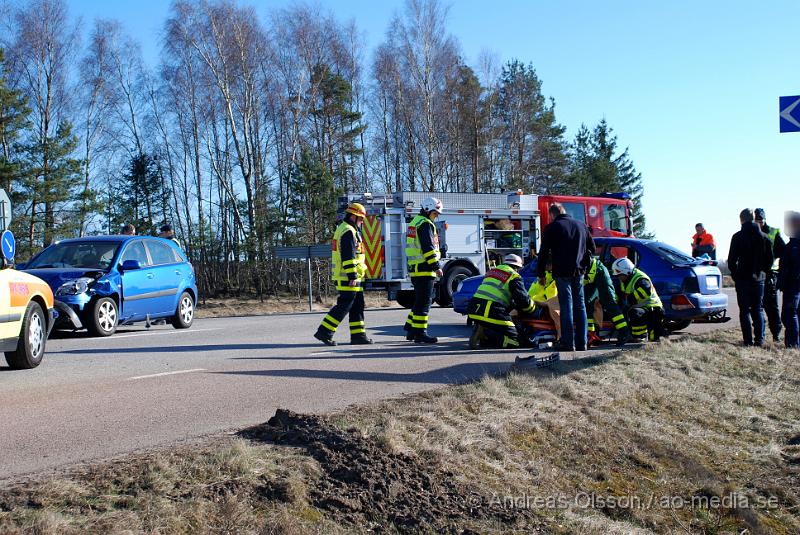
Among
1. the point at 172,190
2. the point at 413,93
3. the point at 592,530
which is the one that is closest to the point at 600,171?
the point at 413,93

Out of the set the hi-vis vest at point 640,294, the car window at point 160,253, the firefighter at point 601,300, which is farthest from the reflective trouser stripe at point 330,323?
the car window at point 160,253

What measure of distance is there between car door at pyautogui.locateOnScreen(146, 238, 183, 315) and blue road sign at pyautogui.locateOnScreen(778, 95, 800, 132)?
31.9ft

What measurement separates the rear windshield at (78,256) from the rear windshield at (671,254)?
8632 millimetres

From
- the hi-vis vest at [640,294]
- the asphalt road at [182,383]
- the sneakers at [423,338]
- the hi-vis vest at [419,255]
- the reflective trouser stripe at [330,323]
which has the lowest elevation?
the asphalt road at [182,383]

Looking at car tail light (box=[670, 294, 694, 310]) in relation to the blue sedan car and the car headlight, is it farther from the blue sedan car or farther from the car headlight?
the car headlight

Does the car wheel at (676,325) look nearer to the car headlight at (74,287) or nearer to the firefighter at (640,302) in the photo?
the firefighter at (640,302)

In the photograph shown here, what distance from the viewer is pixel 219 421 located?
5777 mm

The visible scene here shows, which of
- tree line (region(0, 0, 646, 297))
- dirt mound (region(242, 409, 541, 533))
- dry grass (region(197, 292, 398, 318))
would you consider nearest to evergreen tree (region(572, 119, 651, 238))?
tree line (region(0, 0, 646, 297))

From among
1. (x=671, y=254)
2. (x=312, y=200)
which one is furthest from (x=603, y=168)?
(x=671, y=254)

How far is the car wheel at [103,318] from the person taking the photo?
38.4 feet

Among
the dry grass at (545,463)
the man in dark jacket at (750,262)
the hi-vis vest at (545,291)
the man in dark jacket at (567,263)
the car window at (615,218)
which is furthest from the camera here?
the car window at (615,218)

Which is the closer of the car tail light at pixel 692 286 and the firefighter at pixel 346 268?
the firefighter at pixel 346 268

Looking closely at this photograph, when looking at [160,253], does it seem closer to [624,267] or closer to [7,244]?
[7,244]

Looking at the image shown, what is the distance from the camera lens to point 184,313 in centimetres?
1404
